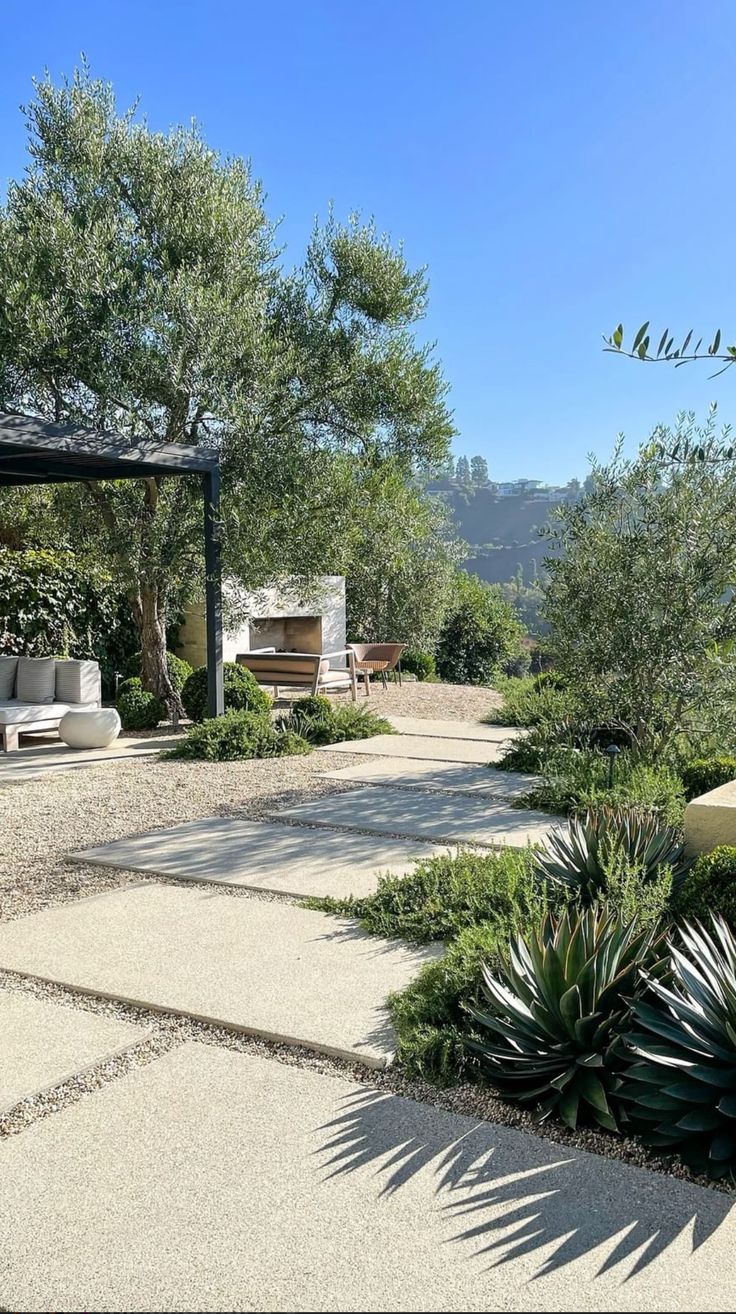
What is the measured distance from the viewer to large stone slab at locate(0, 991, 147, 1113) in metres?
3.16

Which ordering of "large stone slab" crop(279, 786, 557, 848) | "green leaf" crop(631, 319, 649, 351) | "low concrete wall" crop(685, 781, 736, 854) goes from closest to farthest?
"green leaf" crop(631, 319, 649, 351), "low concrete wall" crop(685, 781, 736, 854), "large stone slab" crop(279, 786, 557, 848)

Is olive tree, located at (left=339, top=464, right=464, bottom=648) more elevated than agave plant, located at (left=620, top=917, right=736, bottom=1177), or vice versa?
olive tree, located at (left=339, top=464, right=464, bottom=648)

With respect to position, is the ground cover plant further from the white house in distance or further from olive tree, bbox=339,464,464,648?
olive tree, bbox=339,464,464,648

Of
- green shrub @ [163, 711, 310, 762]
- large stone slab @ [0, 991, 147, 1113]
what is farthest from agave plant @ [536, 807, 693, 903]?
green shrub @ [163, 711, 310, 762]

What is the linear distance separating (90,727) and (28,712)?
2.51 feet

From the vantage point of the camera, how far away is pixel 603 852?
4.53 m

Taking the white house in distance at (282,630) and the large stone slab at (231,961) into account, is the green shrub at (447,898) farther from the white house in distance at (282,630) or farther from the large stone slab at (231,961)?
the white house in distance at (282,630)

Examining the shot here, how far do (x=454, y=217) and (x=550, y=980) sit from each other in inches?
705

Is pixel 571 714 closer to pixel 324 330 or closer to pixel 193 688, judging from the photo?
pixel 193 688

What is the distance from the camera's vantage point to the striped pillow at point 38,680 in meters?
10.9

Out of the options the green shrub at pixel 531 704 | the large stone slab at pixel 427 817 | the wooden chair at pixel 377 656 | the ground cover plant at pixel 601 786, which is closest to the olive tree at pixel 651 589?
the ground cover plant at pixel 601 786

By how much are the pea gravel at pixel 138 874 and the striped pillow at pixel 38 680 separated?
1.85 metres

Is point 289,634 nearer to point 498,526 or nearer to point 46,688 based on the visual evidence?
point 46,688

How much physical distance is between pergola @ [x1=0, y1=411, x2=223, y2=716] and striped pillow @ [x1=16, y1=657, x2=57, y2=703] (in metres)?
1.80
